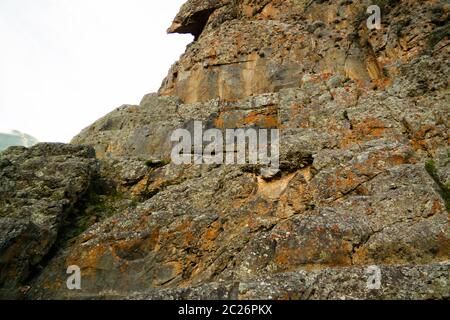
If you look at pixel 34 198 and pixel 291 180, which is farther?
pixel 34 198

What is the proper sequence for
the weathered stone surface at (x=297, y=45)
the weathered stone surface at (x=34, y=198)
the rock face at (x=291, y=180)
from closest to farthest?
the rock face at (x=291, y=180)
the weathered stone surface at (x=34, y=198)
the weathered stone surface at (x=297, y=45)

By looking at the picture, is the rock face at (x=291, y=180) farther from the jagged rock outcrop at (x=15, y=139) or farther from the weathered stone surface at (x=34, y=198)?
the jagged rock outcrop at (x=15, y=139)

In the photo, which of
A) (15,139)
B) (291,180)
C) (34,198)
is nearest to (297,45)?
(291,180)

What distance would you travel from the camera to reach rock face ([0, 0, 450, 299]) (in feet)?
54.0

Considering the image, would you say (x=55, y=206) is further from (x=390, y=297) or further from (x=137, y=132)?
(x=390, y=297)

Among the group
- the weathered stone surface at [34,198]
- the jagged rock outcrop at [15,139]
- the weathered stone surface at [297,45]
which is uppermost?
the jagged rock outcrop at [15,139]

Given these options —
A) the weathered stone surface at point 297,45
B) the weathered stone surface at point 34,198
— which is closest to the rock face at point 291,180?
the weathered stone surface at point 297,45

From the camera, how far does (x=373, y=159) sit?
71.5 ft

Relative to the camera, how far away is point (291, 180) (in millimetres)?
22406

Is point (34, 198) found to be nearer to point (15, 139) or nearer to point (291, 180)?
point (291, 180)

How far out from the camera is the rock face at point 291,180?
16453 millimetres
